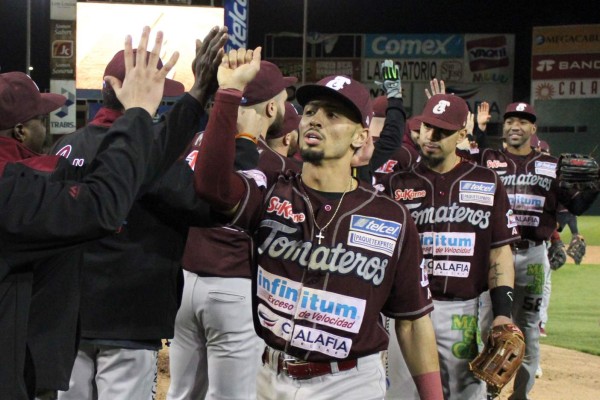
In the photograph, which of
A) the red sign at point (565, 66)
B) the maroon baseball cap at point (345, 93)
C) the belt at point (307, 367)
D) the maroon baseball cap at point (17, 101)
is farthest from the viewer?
the red sign at point (565, 66)

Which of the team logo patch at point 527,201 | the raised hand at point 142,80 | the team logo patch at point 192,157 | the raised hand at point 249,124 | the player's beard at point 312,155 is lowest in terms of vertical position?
the team logo patch at point 527,201

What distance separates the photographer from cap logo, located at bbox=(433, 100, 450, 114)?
5.39 meters

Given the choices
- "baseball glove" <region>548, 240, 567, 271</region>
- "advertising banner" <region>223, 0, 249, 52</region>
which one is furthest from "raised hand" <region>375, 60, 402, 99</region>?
"advertising banner" <region>223, 0, 249, 52</region>

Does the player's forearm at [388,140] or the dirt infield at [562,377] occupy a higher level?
the player's forearm at [388,140]

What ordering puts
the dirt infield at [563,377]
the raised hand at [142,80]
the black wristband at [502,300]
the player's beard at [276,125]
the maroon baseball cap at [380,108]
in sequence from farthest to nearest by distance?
the dirt infield at [563,377] → the maroon baseball cap at [380,108] → the black wristband at [502,300] → the player's beard at [276,125] → the raised hand at [142,80]

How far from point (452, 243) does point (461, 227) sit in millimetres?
109

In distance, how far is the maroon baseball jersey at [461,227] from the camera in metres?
5.19

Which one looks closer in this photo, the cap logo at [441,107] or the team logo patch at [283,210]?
the team logo patch at [283,210]

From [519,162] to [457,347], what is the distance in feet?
9.62

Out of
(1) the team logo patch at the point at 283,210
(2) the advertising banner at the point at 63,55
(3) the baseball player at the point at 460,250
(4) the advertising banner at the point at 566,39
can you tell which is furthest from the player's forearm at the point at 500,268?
(4) the advertising banner at the point at 566,39

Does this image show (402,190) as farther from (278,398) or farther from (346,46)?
(346,46)

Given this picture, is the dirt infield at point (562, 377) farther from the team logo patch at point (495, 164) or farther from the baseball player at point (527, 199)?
the team logo patch at point (495, 164)

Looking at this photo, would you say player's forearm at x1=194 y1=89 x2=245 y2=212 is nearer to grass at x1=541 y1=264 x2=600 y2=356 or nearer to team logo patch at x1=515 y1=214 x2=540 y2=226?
team logo patch at x1=515 y1=214 x2=540 y2=226

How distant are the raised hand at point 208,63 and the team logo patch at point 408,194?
252cm
